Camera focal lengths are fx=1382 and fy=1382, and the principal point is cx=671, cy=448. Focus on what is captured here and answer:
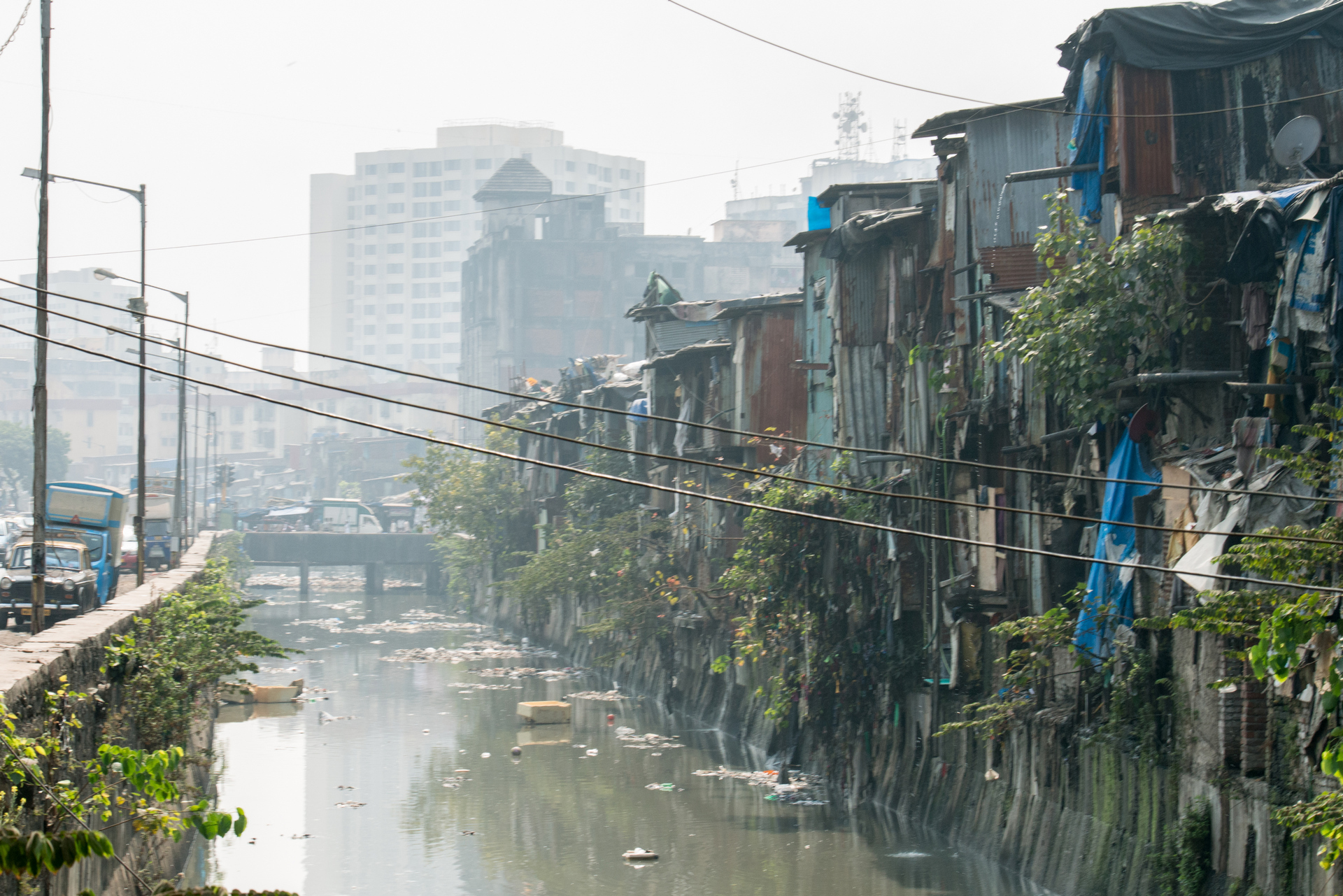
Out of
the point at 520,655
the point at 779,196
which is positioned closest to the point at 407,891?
the point at 520,655

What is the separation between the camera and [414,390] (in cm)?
9900

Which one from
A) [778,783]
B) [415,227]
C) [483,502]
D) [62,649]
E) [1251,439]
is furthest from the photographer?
[415,227]

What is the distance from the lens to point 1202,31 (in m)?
15.8

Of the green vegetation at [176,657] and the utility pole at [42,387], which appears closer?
the green vegetation at [176,657]

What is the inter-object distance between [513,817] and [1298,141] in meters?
14.7

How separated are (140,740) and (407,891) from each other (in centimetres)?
468

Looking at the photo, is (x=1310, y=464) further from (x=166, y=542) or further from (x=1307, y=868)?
(x=166, y=542)

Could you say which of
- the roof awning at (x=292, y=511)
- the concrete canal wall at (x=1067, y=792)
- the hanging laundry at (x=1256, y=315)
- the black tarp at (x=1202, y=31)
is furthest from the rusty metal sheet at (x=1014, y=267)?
the roof awning at (x=292, y=511)

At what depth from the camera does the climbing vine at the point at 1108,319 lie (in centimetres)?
1384

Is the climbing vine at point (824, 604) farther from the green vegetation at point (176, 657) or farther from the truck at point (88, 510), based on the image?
the truck at point (88, 510)

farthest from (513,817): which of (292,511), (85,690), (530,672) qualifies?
(292,511)

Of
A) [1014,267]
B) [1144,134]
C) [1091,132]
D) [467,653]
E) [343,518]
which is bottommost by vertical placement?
[467,653]

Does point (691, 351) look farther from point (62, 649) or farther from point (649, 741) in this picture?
point (62, 649)

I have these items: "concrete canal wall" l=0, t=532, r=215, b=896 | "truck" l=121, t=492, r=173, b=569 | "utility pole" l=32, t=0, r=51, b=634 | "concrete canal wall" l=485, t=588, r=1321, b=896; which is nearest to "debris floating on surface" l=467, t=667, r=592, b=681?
"truck" l=121, t=492, r=173, b=569
